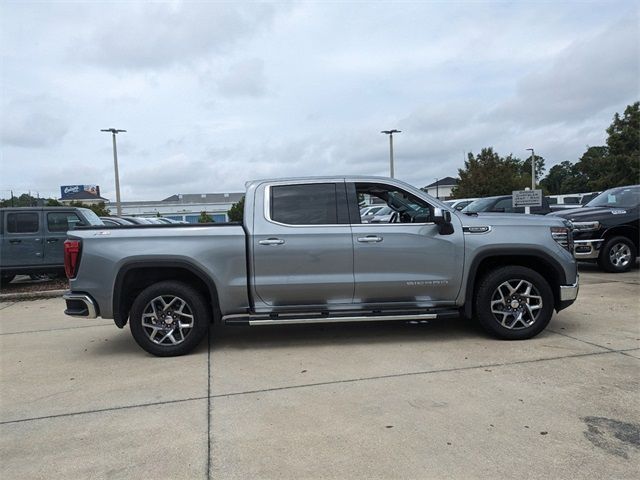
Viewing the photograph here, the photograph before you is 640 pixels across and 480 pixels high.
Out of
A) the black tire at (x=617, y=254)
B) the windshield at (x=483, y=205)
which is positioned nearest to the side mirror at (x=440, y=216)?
the black tire at (x=617, y=254)

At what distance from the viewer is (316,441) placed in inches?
134

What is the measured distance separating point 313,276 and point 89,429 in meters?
2.51

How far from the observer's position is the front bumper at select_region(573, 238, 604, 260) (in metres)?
9.97

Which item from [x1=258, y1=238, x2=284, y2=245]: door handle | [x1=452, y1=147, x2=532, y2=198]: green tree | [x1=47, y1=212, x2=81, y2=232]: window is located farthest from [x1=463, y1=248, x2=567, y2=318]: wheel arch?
[x1=452, y1=147, x2=532, y2=198]: green tree

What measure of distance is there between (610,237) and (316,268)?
7577 millimetres

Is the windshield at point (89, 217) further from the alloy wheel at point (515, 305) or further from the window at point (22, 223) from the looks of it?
the alloy wheel at point (515, 305)

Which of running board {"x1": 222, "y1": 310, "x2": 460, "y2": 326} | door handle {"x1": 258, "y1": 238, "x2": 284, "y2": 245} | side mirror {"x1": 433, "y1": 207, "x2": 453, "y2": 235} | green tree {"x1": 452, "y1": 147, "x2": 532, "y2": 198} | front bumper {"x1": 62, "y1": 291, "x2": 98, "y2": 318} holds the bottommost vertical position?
running board {"x1": 222, "y1": 310, "x2": 460, "y2": 326}

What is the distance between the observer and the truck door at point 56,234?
1070 centimetres

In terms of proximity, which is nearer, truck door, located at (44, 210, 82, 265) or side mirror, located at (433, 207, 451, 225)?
side mirror, located at (433, 207, 451, 225)

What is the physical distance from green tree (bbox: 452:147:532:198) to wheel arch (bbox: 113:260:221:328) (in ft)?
129

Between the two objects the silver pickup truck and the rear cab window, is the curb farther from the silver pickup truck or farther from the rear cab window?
the rear cab window

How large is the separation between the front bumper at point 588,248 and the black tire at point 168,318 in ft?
26.0

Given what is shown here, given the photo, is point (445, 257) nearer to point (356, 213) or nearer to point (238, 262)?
point (356, 213)

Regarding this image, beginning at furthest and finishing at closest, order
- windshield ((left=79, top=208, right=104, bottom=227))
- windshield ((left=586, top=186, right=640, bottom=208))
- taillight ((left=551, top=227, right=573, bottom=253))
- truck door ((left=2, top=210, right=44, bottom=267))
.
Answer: windshield ((left=79, top=208, right=104, bottom=227)) < truck door ((left=2, top=210, right=44, bottom=267)) < windshield ((left=586, top=186, right=640, bottom=208)) < taillight ((left=551, top=227, right=573, bottom=253))
